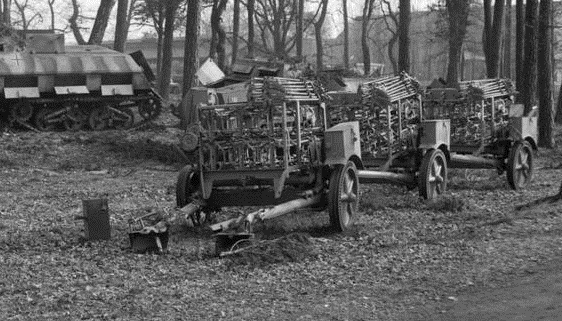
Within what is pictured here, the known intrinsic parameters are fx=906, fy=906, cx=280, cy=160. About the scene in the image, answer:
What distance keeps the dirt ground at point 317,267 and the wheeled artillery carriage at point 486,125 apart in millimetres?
616

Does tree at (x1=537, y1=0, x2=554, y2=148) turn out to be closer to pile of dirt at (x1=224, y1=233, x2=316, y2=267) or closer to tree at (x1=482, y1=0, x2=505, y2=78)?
tree at (x1=482, y1=0, x2=505, y2=78)

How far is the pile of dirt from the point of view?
8.40 metres

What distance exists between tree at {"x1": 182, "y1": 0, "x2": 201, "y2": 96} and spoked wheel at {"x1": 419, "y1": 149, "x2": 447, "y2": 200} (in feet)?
34.7

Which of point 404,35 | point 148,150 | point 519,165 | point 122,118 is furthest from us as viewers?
point 122,118

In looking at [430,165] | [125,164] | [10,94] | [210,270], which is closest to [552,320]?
[210,270]

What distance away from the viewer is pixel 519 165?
14359mm

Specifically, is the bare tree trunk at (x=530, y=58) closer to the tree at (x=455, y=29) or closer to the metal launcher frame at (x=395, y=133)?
the metal launcher frame at (x=395, y=133)

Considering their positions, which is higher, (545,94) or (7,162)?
(545,94)

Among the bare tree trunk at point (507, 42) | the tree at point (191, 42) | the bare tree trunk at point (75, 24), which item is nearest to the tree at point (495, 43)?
the tree at point (191, 42)

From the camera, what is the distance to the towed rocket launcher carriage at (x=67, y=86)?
24.0 metres

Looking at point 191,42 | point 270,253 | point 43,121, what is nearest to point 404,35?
point 191,42

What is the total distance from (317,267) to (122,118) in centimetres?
1822

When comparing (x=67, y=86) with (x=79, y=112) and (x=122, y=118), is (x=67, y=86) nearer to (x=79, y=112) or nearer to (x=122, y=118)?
(x=79, y=112)

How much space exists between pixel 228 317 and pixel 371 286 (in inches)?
60.6
